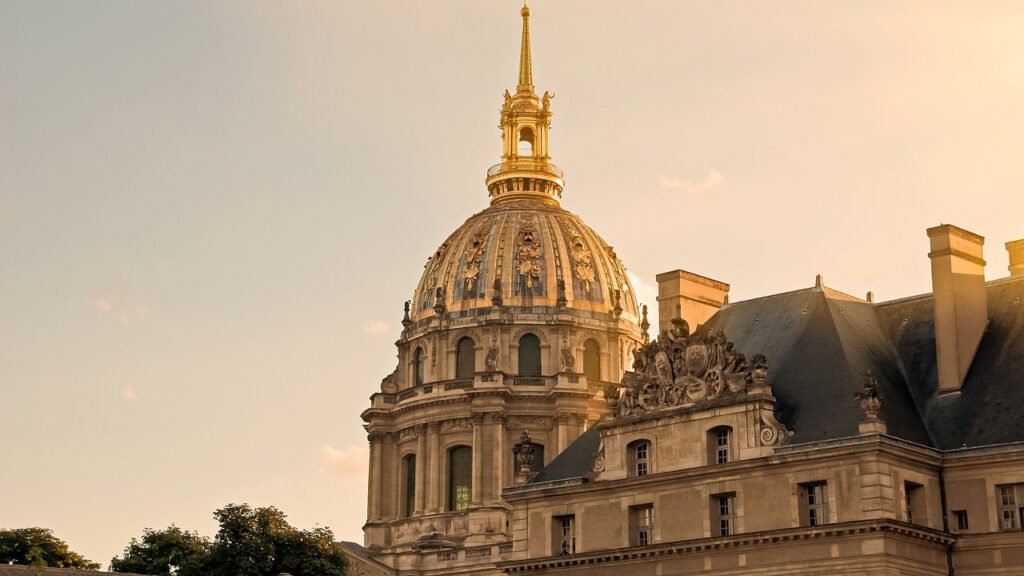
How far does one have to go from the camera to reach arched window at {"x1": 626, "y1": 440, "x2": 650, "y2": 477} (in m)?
62.2

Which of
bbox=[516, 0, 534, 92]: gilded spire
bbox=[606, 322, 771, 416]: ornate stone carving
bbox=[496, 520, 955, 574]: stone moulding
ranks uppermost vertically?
bbox=[516, 0, 534, 92]: gilded spire

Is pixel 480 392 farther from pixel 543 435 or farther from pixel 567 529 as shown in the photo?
pixel 567 529

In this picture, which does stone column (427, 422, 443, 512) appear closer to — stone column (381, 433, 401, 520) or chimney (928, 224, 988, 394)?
stone column (381, 433, 401, 520)

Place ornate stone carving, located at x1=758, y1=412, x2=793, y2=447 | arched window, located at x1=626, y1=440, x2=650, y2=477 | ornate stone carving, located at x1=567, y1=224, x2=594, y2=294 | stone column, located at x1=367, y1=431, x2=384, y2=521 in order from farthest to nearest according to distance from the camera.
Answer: ornate stone carving, located at x1=567, y1=224, x2=594, y2=294
stone column, located at x1=367, y1=431, x2=384, y2=521
arched window, located at x1=626, y1=440, x2=650, y2=477
ornate stone carving, located at x1=758, y1=412, x2=793, y2=447

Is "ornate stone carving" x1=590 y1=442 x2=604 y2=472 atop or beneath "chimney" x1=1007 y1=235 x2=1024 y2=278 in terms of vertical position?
beneath

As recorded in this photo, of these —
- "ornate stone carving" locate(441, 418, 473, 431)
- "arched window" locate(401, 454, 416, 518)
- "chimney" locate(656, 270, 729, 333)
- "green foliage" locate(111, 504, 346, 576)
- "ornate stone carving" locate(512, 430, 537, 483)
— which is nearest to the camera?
"chimney" locate(656, 270, 729, 333)

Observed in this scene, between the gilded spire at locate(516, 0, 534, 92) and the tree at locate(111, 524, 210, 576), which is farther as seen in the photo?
the gilded spire at locate(516, 0, 534, 92)

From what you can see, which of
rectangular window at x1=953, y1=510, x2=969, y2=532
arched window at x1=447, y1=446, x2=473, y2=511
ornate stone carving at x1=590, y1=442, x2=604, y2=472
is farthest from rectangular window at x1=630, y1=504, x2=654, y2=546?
arched window at x1=447, y1=446, x2=473, y2=511

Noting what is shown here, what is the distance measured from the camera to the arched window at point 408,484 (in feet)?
401

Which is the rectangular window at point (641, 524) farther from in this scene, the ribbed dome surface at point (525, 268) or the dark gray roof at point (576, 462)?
the ribbed dome surface at point (525, 268)

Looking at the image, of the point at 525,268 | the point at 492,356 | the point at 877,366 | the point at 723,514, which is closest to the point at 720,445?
the point at 723,514

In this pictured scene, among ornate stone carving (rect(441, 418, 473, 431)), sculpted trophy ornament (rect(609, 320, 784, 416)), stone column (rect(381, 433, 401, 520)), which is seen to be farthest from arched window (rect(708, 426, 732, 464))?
stone column (rect(381, 433, 401, 520))

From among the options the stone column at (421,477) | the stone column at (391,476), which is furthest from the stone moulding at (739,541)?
the stone column at (391,476)

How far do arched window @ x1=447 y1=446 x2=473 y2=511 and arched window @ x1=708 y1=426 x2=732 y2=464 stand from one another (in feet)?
195
